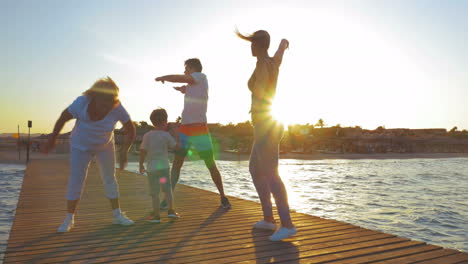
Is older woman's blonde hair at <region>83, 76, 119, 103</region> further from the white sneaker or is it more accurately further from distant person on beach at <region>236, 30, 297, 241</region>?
the white sneaker

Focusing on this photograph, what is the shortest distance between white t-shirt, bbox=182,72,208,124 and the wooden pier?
140 centimetres

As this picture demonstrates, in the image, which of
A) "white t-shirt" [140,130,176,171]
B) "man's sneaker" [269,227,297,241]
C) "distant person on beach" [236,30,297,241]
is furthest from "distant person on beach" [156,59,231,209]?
"man's sneaker" [269,227,297,241]

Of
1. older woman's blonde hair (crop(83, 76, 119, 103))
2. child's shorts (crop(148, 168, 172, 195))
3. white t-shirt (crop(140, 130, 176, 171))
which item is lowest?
child's shorts (crop(148, 168, 172, 195))

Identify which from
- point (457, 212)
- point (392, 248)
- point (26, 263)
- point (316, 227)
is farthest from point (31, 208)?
point (457, 212)

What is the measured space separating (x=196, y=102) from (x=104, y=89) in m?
1.53

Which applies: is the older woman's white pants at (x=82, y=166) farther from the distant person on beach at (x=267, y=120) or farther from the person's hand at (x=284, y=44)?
the person's hand at (x=284, y=44)

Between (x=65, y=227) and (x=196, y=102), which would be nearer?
(x=65, y=227)

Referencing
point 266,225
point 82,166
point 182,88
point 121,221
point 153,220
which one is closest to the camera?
point 82,166

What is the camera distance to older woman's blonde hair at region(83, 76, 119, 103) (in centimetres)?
401

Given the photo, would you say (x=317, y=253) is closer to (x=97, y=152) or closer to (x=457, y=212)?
(x=97, y=152)

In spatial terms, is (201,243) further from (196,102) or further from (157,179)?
(196,102)

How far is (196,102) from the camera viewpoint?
5273mm

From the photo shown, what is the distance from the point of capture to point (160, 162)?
4.85 metres

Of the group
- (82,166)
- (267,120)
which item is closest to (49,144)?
(82,166)
